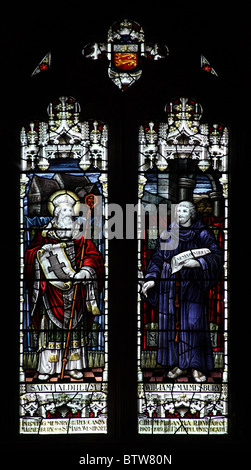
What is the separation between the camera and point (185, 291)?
579 cm

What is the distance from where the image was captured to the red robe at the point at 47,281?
5.78 m

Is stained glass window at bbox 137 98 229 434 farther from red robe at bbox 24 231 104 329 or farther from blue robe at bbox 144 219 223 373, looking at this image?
red robe at bbox 24 231 104 329

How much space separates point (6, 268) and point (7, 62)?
1641mm

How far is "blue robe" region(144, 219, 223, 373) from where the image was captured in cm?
575

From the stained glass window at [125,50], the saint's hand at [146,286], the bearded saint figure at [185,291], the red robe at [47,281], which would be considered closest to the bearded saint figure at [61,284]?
the red robe at [47,281]

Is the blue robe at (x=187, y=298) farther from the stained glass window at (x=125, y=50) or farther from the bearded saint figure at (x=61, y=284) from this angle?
the stained glass window at (x=125, y=50)

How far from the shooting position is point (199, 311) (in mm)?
5777

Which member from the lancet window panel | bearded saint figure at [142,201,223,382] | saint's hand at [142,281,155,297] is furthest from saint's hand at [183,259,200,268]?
the lancet window panel

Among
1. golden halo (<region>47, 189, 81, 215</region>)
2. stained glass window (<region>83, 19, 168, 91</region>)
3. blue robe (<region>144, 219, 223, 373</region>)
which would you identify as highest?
stained glass window (<region>83, 19, 168, 91</region>)

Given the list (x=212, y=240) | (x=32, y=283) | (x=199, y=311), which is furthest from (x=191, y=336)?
(x=32, y=283)

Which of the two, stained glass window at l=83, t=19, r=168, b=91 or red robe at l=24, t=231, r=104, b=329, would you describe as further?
stained glass window at l=83, t=19, r=168, b=91

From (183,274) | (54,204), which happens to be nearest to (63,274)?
(54,204)

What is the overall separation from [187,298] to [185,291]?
58 millimetres
